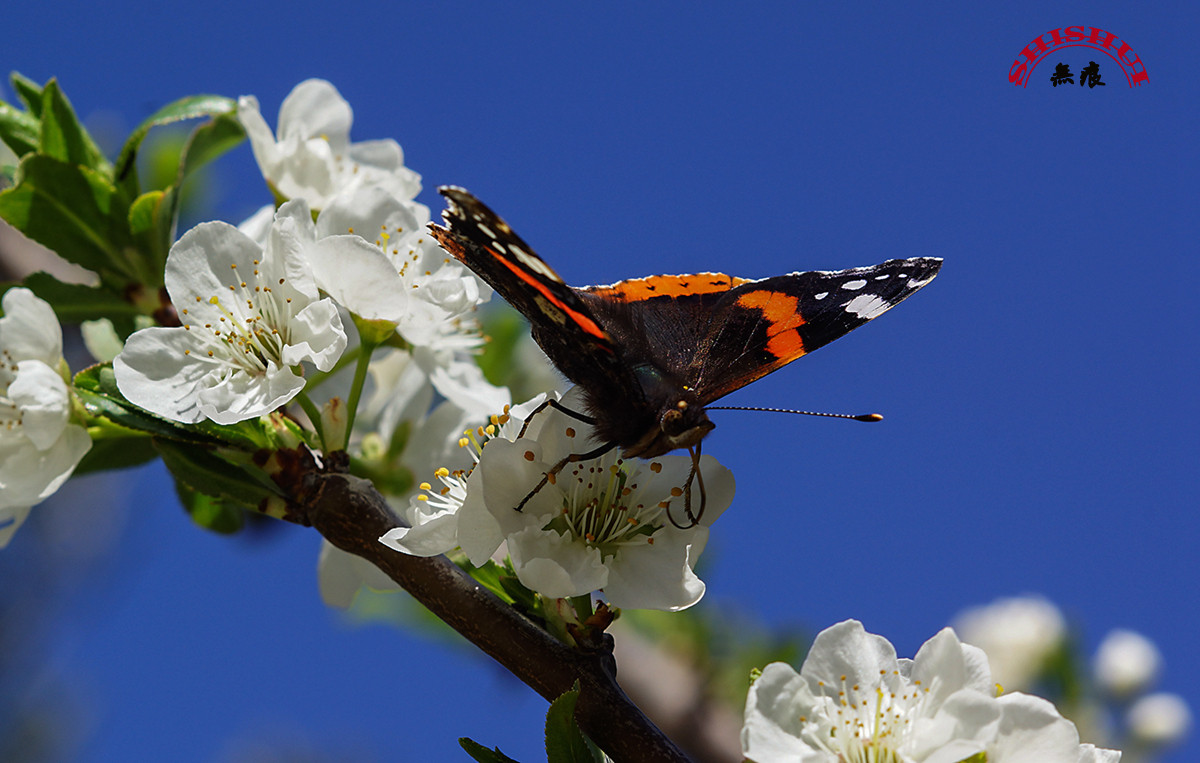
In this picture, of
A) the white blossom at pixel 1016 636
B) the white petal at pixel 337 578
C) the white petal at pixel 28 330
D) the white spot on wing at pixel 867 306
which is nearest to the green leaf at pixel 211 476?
the white petal at pixel 28 330

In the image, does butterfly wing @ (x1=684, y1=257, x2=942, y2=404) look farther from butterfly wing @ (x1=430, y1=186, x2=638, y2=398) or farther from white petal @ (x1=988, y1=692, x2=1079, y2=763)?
white petal @ (x1=988, y1=692, x2=1079, y2=763)

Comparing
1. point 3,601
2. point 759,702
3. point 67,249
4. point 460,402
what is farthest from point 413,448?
point 3,601

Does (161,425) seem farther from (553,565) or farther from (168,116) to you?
(168,116)

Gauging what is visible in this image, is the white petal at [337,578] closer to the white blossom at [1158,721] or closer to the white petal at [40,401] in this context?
the white petal at [40,401]


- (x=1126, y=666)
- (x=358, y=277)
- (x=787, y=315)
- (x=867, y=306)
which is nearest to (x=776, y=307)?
(x=787, y=315)

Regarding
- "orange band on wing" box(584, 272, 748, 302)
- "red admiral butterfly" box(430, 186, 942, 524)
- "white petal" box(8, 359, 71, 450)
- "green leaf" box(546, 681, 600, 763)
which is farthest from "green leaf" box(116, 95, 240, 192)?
"green leaf" box(546, 681, 600, 763)

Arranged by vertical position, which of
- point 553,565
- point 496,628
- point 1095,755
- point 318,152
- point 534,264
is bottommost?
point 496,628

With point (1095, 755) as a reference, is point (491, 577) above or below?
below
